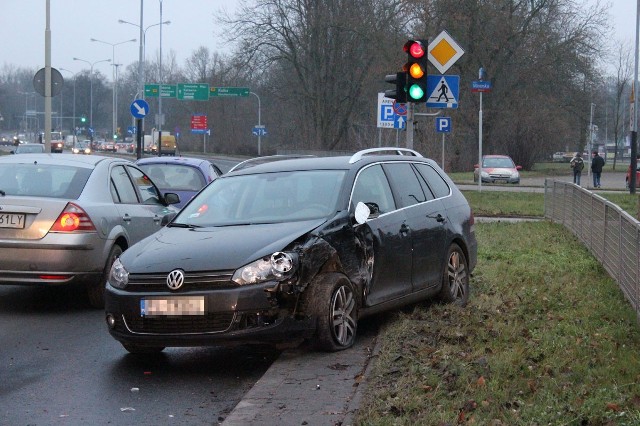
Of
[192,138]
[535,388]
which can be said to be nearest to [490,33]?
[535,388]

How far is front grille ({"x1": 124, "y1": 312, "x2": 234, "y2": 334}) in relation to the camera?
6980 millimetres

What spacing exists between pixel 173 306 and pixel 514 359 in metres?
2.38

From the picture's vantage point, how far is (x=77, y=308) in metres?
10.3

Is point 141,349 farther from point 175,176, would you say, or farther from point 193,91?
point 193,91

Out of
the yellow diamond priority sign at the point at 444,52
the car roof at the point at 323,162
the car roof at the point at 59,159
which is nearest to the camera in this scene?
the car roof at the point at 323,162

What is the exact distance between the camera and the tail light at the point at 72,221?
31.2 feet

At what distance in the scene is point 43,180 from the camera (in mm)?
10203

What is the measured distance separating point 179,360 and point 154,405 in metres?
1.39

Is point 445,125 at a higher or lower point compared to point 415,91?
lower

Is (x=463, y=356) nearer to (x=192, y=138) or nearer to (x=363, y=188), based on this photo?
(x=363, y=188)

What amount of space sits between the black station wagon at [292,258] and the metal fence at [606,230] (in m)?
1.62

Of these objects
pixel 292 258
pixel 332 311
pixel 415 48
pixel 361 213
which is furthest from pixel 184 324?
pixel 415 48

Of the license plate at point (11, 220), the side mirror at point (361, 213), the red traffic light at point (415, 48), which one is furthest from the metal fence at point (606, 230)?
the license plate at point (11, 220)

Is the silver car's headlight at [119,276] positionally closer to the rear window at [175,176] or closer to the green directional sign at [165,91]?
the rear window at [175,176]
